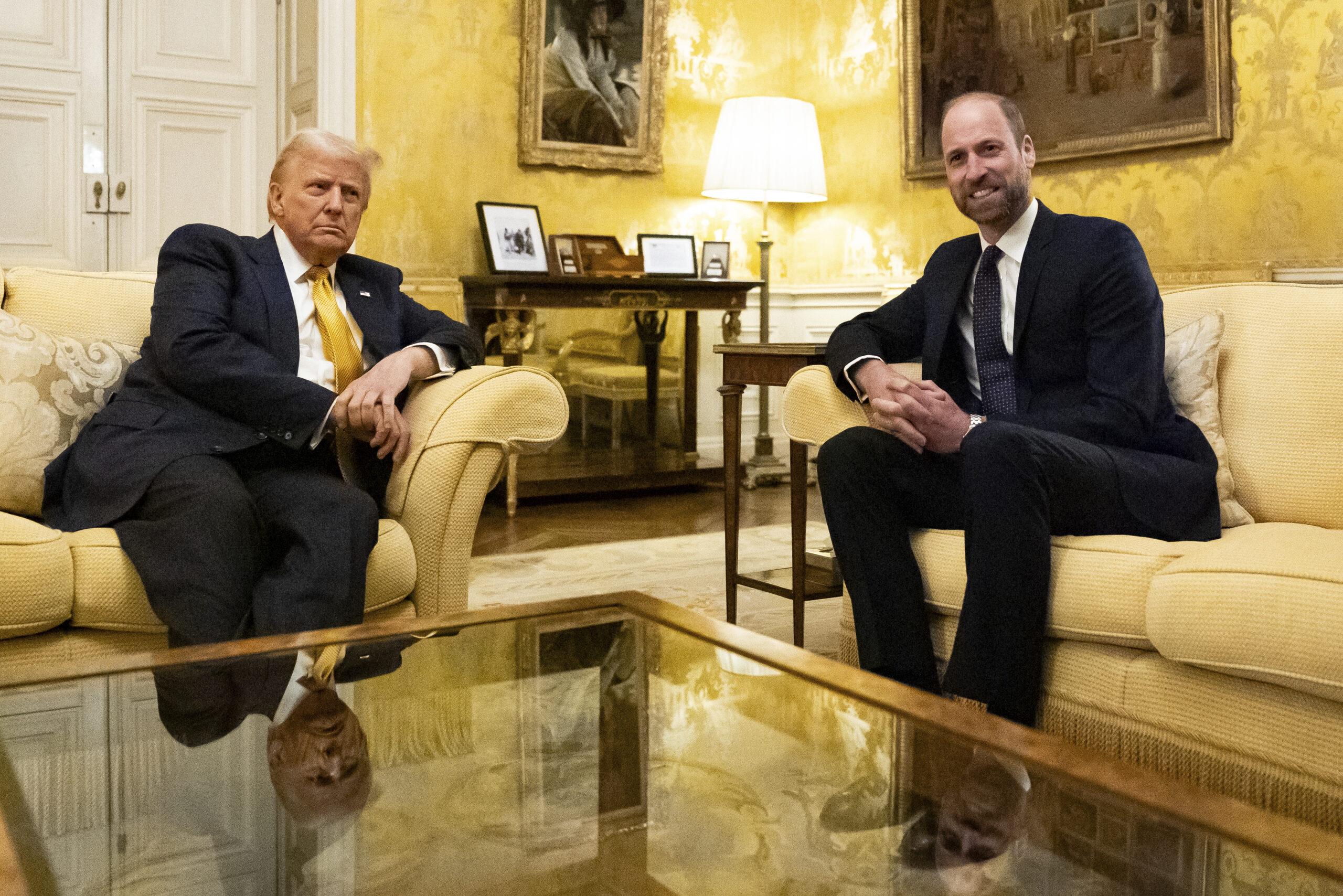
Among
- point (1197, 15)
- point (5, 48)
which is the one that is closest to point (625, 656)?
point (1197, 15)

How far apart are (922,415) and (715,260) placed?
378 centimetres

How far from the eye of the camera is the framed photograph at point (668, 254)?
219 inches

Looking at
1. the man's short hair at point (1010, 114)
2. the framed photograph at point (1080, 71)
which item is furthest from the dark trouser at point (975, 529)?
the framed photograph at point (1080, 71)

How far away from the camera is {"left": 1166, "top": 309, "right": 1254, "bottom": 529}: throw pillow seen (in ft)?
7.26

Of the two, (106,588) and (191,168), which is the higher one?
(191,168)

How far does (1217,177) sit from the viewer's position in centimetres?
422

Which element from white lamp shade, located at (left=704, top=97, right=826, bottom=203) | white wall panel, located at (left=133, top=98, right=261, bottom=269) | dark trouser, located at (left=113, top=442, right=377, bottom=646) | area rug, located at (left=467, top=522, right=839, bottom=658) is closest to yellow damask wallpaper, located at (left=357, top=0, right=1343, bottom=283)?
white lamp shade, located at (left=704, top=97, right=826, bottom=203)

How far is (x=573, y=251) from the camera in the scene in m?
5.31

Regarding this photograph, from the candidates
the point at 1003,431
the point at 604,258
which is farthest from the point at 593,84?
the point at 1003,431

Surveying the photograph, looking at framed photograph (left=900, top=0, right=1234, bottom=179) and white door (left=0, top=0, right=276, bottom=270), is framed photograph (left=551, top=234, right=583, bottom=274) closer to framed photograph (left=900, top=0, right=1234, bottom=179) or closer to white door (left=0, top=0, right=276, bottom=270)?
white door (left=0, top=0, right=276, bottom=270)

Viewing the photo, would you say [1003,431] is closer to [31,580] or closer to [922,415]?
[922,415]

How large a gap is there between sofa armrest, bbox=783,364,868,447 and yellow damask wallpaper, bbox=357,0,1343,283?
239cm

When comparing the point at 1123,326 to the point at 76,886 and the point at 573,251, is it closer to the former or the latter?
the point at 76,886

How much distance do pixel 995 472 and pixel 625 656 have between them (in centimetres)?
77
